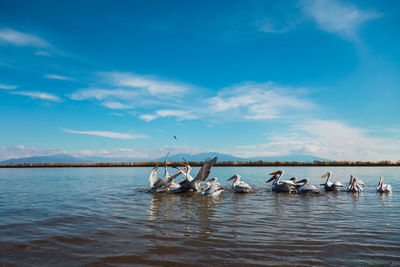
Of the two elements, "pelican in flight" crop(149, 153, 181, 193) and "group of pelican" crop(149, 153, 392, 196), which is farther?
"pelican in flight" crop(149, 153, 181, 193)

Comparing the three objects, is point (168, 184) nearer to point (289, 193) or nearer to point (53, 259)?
point (289, 193)

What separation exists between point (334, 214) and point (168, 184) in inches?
331

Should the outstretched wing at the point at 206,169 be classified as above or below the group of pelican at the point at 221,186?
above

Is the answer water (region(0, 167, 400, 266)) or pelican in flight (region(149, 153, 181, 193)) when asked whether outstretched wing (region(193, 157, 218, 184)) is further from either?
water (region(0, 167, 400, 266))

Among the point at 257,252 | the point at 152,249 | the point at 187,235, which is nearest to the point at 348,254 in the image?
the point at 257,252

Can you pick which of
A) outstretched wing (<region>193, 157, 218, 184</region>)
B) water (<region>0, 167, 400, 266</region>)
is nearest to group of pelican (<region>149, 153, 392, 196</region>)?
outstretched wing (<region>193, 157, 218, 184</region>)

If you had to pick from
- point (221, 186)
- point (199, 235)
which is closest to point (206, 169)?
point (221, 186)

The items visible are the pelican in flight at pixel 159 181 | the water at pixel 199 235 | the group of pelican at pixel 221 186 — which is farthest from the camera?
the pelican in flight at pixel 159 181

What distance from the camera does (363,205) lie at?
9383mm

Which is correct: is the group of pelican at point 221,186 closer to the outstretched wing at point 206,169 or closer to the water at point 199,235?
the outstretched wing at point 206,169

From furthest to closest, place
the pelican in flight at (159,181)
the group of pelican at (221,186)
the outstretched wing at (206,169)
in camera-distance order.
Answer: the pelican in flight at (159,181), the group of pelican at (221,186), the outstretched wing at (206,169)

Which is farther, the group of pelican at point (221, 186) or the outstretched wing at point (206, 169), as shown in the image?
the group of pelican at point (221, 186)

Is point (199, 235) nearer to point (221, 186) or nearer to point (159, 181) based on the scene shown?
point (221, 186)

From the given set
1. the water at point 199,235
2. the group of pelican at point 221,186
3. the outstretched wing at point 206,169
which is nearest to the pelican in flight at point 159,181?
the group of pelican at point 221,186
